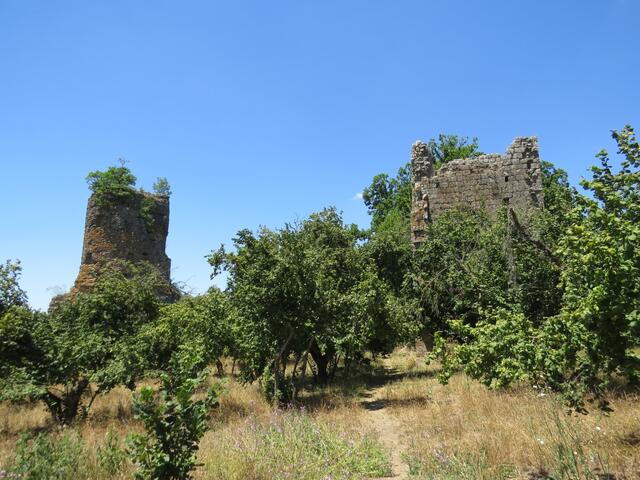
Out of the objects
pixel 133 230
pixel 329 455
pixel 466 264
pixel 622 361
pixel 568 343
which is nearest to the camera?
pixel 622 361

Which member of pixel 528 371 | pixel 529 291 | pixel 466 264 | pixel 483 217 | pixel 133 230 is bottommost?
pixel 528 371

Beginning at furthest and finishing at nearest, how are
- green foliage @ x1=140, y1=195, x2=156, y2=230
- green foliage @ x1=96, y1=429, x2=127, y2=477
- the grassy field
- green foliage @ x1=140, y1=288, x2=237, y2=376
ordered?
green foliage @ x1=140, y1=195, x2=156, y2=230, green foliage @ x1=140, y1=288, x2=237, y2=376, green foliage @ x1=96, y1=429, x2=127, y2=477, the grassy field

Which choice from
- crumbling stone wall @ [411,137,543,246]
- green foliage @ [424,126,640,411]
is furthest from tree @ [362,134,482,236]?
green foliage @ [424,126,640,411]

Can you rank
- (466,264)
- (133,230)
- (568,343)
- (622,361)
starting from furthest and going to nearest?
(133,230) → (466,264) → (568,343) → (622,361)

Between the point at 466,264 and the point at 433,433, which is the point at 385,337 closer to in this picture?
the point at 466,264

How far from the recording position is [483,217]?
14.8 metres

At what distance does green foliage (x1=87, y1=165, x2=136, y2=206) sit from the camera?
72.0 ft

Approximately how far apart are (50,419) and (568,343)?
37.0 ft

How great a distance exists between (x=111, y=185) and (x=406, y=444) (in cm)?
2027

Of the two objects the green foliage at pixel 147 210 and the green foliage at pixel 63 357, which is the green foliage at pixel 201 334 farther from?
the green foliage at pixel 147 210

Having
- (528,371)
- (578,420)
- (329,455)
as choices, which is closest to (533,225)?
(578,420)

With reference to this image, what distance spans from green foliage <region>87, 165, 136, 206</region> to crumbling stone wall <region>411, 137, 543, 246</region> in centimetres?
1460

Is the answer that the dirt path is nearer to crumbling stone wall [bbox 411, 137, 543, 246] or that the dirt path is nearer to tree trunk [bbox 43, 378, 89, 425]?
tree trunk [bbox 43, 378, 89, 425]

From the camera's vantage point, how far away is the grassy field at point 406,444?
15.5 ft
